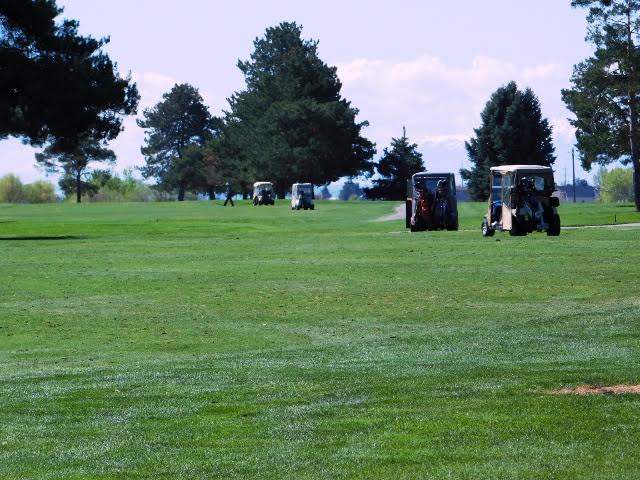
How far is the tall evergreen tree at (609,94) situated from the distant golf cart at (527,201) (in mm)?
43826

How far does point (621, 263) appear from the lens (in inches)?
1425

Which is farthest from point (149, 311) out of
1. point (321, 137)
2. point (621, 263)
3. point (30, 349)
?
point (321, 137)

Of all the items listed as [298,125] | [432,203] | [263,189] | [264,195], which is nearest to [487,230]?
[432,203]

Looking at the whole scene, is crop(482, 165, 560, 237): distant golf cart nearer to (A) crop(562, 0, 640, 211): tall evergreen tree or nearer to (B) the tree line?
(B) the tree line

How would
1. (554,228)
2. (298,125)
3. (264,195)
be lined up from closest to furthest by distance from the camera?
(554,228) → (264,195) → (298,125)

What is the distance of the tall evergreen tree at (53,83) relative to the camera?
59906mm

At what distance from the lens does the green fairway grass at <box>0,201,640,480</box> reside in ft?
34.7

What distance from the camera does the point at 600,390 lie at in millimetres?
13523

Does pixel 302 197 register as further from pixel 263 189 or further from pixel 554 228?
pixel 554 228

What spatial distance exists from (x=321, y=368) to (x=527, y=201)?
118 feet

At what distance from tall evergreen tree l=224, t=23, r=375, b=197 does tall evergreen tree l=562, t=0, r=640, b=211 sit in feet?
165

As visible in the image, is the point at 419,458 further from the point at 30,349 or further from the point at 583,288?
the point at 583,288

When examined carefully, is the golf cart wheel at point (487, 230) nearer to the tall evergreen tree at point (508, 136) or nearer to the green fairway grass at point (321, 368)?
the green fairway grass at point (321, 368)

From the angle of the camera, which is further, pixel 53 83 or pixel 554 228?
pixel 53 83
